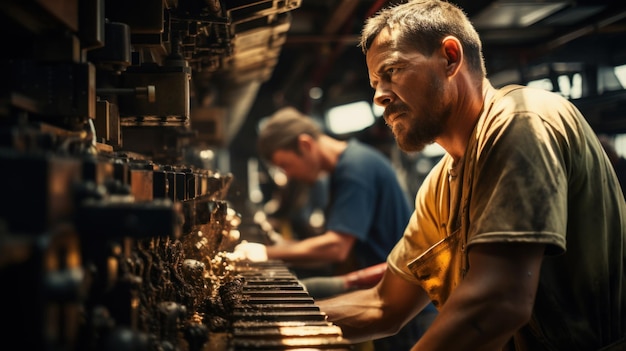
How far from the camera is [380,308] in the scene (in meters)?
2.40

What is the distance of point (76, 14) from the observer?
1.37 m

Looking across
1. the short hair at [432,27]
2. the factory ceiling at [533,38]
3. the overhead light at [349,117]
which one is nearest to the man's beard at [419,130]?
the short hair at [432,27]

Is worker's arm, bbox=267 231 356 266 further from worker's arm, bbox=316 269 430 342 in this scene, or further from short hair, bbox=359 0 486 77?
short hair, bbox=359 0 486 77

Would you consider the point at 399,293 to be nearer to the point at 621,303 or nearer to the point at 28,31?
the point at 621,303

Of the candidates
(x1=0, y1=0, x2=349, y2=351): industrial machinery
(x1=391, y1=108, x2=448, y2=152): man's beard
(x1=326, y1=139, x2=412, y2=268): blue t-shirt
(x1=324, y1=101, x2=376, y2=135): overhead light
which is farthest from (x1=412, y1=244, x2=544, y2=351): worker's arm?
(x1=324, y1=101, x2=376, y2=135): overhead light

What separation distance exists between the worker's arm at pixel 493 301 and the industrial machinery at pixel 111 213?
0.33m

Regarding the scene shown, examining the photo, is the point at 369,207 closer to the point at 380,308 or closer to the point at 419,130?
the point at 380,308

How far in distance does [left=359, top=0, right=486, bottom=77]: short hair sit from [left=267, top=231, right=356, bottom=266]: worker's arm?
1953 millimetres

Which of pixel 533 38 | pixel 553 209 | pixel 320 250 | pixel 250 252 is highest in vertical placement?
pixel 533 38

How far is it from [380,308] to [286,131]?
7.20 feet

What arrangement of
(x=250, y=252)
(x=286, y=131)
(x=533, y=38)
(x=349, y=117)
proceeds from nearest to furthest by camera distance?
1. (x=250, y=252)
2. (x=286, y=131)
3. (x=533, y=38)
4. (x=349, y=117)

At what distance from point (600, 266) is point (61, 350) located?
1.47 meters

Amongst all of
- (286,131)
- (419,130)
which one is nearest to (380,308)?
(419,130)

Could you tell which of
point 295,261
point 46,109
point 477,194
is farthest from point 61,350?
point 295,261
